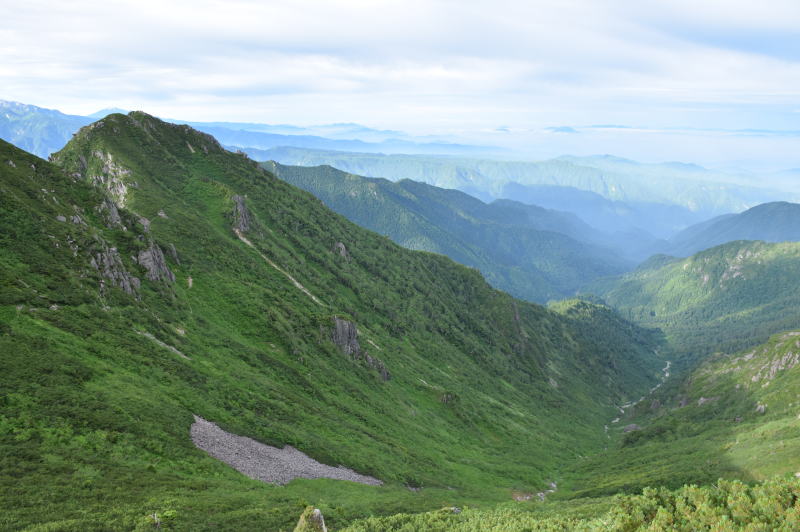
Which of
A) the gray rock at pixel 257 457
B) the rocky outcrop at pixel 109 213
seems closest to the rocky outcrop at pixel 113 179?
the rocky outcrop at pixel 109 213

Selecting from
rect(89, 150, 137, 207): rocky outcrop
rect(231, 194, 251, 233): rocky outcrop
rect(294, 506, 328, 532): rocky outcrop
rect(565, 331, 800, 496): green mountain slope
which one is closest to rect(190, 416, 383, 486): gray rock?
rect(294, 506, 328, 532): rocky outcrop

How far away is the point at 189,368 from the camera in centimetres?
6612

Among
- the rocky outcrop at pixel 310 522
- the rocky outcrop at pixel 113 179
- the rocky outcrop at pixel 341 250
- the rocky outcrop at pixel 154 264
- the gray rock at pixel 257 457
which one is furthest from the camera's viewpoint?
the rocky outcrop at pixel 341 250

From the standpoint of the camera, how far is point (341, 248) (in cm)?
19588

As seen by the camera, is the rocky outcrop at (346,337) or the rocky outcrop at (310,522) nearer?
the rocky outcrop at (310,522)

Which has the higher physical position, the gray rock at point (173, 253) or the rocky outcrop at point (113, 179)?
the rocky outcrop at point (113, 179)

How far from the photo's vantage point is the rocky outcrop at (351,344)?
119 metres

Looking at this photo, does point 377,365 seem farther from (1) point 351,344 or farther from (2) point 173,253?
(2) point 173,253

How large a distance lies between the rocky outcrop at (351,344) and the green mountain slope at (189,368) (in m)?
0.53

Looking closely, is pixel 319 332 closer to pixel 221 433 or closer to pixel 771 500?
pixel 221 433

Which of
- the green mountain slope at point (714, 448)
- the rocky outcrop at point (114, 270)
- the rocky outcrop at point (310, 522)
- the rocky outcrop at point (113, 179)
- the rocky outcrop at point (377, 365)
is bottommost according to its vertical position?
the green mountain slope at point (714, 448)

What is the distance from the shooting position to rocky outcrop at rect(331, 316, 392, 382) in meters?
119

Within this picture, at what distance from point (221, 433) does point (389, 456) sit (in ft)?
118

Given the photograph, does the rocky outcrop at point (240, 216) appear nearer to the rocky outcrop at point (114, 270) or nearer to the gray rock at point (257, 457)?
the rocky outcrop at point (114, 270)
